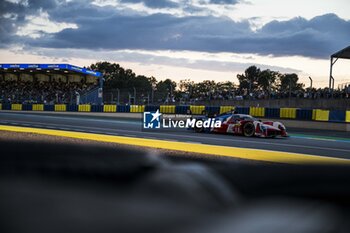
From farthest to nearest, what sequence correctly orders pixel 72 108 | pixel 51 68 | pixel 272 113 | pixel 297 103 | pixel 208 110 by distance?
1. pixel 51 68
2. pixel 72 108
3. pixel 297 103
4. pixel 208 110
5. pixel 272 113

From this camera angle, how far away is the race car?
43.3 feet

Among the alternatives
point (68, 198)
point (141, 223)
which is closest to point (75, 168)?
point (68, 198)

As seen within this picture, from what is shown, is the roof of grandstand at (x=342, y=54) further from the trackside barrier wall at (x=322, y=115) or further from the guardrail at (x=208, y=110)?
the trackside barrier wall at (x=322, y=115)

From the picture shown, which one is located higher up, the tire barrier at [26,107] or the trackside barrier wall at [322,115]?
the trackside barrier wall at [322,115]

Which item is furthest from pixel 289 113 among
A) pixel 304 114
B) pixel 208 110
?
pixel 208 110

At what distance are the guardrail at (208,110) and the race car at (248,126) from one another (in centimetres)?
226

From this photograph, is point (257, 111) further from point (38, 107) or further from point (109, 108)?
point (38, 107)

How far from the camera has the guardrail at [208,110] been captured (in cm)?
1816

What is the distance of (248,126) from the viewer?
1346 cm

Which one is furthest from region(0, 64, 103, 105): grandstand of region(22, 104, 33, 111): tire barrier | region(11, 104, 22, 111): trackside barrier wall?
region(22, 104, 33, 111): tire barrier

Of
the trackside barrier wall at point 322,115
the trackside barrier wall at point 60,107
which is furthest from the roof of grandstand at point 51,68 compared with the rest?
the trackside barrier wall at point 322,115

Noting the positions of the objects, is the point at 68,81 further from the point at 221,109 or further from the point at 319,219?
the point at 319,219

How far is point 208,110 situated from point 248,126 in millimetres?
9449

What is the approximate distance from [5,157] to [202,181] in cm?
155
